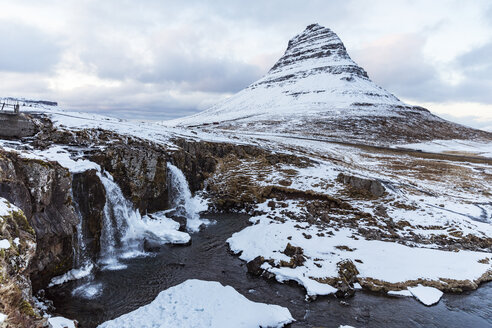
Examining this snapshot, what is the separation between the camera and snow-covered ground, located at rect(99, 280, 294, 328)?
11766 mm

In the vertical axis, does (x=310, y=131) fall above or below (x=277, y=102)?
below

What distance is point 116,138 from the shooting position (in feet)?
91.5

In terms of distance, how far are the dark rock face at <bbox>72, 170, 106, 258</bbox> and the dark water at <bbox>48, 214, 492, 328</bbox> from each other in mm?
2198

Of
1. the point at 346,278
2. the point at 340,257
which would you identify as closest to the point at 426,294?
the point at 346,278

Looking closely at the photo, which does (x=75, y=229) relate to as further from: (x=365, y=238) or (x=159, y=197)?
(x=365, y=238)

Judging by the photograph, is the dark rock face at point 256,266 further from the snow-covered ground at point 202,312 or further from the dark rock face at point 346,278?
the dark rock face at point 346,278

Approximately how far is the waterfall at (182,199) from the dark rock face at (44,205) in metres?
11.4

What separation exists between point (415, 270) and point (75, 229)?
2067 centimetres

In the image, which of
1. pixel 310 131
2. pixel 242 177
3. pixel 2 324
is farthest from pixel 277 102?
pixel 2 324

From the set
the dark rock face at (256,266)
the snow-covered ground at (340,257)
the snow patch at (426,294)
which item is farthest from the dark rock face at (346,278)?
the dark rock face at (256,266)

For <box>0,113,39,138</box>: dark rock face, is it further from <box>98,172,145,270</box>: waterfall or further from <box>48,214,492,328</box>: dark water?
<box>48,214,492,328</box>: dark water

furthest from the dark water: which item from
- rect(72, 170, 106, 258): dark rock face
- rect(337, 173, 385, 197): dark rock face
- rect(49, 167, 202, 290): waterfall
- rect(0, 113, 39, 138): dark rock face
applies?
rect(0, 113, 39, 138): dark rock face

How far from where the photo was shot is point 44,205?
45.7 ft

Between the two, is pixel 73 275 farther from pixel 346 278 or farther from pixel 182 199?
pixel 346 278
